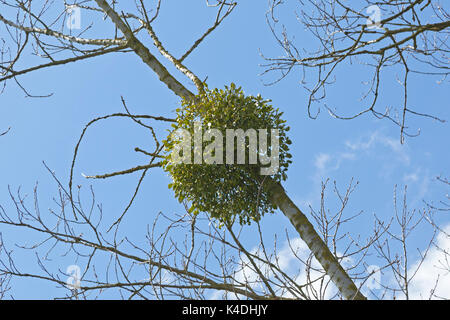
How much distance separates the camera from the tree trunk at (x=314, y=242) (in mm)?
2951

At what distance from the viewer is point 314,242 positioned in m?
3.17

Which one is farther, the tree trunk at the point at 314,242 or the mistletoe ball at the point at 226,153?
the mistletoe ball at the point at 226,153

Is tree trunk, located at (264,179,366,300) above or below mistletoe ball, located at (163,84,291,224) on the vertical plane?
below

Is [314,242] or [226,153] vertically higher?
[226,153]

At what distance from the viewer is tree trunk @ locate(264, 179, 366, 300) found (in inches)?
116

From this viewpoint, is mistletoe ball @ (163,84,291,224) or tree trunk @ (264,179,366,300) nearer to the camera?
tree trunk @ (264,179,366,300)

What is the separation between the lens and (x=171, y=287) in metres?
2.65
